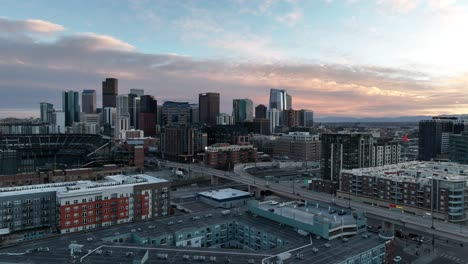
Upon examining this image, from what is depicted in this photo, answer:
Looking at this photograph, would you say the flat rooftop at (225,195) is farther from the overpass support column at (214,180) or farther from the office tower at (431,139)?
the office tower at (431,139)

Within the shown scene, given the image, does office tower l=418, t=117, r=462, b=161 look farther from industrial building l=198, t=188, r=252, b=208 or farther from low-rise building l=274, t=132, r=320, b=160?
industrial building l=198, t=188, r=252, b=208

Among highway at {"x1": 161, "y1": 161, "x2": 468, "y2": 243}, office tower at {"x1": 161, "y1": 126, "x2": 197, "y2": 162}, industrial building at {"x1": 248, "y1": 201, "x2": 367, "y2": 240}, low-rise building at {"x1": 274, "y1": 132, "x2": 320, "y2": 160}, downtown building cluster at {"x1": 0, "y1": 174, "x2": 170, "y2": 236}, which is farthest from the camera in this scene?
low-rise building at {"x1": 274, "y1": 132, "x2": 320, "y2": 160}

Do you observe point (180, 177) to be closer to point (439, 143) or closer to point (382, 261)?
point (382, 261)

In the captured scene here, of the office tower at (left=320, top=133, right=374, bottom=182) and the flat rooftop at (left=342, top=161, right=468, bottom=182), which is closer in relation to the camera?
the flat rooftop at (left=342, top=161, right=468, bottom=182)

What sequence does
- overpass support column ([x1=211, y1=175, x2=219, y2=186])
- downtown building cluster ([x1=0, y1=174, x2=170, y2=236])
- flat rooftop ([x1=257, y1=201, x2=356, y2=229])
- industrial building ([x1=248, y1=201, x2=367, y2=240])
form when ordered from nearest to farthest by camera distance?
industrial building ([x1=248, y1=201, x2=367, y2=240])
flat rooftop ([x1=257, y1=201, x2=356, y2=229])
downtown building cluster ([x1=0, y1=174, x2=170, y2=236])
overpass support column ([x1=211, y1=175, x2=219, y2=186])

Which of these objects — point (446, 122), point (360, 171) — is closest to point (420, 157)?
point (446, 122)

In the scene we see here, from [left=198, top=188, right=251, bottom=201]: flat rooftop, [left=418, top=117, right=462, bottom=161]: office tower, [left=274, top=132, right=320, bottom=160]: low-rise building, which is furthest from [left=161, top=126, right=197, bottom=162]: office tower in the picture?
[left=418, top=117, right=462, bottom=161]: office tower

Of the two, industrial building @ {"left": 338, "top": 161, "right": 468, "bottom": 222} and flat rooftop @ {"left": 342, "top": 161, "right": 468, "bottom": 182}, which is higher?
flat rooftop @ {"left": 342, "top": 161, "right": 468, "bottom": 182}
